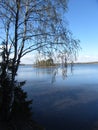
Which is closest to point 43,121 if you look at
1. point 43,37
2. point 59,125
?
point 59,125

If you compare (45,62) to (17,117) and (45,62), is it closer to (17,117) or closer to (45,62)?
(45,62)

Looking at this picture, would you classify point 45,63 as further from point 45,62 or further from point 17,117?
point 17,117

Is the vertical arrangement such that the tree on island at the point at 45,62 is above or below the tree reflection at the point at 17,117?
above

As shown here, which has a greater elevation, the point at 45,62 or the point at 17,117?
the point at 45,62

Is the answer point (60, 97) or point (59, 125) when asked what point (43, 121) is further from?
point (60, 97)

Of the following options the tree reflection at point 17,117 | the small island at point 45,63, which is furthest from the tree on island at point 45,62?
the tree reflection at point 17,117

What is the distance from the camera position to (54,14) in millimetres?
11688

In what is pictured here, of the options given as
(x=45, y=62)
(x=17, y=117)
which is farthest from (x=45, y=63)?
(x=17, y=117)

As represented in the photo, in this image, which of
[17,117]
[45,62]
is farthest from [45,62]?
[17,117]

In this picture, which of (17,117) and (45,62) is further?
(17,117)

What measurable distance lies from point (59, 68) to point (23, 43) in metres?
2.18

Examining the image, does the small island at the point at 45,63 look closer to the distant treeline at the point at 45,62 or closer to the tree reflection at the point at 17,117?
the distant treeline at the point at 45,62

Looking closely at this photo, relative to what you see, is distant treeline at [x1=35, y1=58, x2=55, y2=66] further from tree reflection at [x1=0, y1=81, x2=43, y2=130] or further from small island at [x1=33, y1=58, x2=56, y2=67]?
tree reflection at [x1=0, y1=81, x2=43, y2=130]

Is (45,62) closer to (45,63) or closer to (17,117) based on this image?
(45,63)
